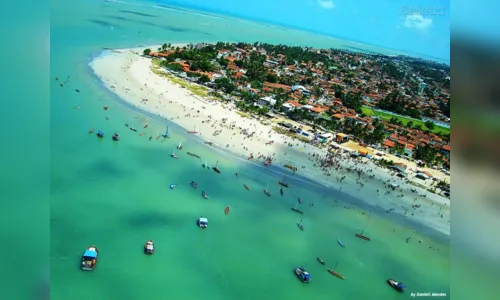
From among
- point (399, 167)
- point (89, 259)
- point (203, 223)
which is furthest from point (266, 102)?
point (89, 259)

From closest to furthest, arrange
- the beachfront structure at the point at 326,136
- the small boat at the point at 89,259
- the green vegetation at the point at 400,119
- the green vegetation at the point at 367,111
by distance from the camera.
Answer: the small boat at the point at 89,259 < the beachfront structure at the point at 326,136 < the green vegetation at the point at 400,119 < the green vegetation at the point at 367,111

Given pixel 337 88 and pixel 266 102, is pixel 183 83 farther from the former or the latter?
pixel 337 88

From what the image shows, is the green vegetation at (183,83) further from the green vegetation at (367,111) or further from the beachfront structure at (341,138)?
the green vegetation at (367,111)

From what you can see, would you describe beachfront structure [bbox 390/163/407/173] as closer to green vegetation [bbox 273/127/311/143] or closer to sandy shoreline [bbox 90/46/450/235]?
sandy shoreline [bbox 90/46/450/235]

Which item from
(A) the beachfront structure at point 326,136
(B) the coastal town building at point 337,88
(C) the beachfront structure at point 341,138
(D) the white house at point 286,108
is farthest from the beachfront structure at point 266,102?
(C) the beachfront structure at point 341,138

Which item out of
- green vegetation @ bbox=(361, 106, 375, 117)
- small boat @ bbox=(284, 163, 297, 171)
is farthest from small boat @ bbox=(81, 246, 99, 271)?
green vegetation @ bbox=(361, 106, 375, 117)

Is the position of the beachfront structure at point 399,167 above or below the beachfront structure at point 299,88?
below
